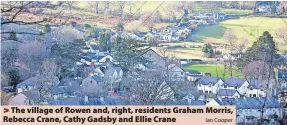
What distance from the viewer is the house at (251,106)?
568 cm

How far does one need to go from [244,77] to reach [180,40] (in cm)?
71

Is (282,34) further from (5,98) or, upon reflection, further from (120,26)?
(5,98)

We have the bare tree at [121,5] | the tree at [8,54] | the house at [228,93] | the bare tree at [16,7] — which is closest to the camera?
the bare tree at [16,7]

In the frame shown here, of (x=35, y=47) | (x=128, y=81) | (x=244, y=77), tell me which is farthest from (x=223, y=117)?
(x=35, y=47)

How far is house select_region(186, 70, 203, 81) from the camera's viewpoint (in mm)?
5688

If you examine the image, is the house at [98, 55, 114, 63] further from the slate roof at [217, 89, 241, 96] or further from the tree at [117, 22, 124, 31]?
the slate roof at [217, 89, 241, 96]

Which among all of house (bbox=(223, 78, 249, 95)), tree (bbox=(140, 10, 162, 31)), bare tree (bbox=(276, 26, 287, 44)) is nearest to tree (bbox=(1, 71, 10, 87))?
tree (bbox=(140, 10, 162, 31))

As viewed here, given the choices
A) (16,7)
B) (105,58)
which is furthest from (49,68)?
(16,7)

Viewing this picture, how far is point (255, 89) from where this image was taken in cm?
582

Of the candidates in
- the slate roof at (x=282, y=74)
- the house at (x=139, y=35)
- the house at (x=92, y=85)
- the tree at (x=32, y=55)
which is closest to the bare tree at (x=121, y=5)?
the house at (x=139, y=35)

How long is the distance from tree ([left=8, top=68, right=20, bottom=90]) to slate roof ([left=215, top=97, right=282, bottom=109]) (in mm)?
1843

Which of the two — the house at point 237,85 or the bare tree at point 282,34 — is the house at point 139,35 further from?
the bare tree at point 282,34
